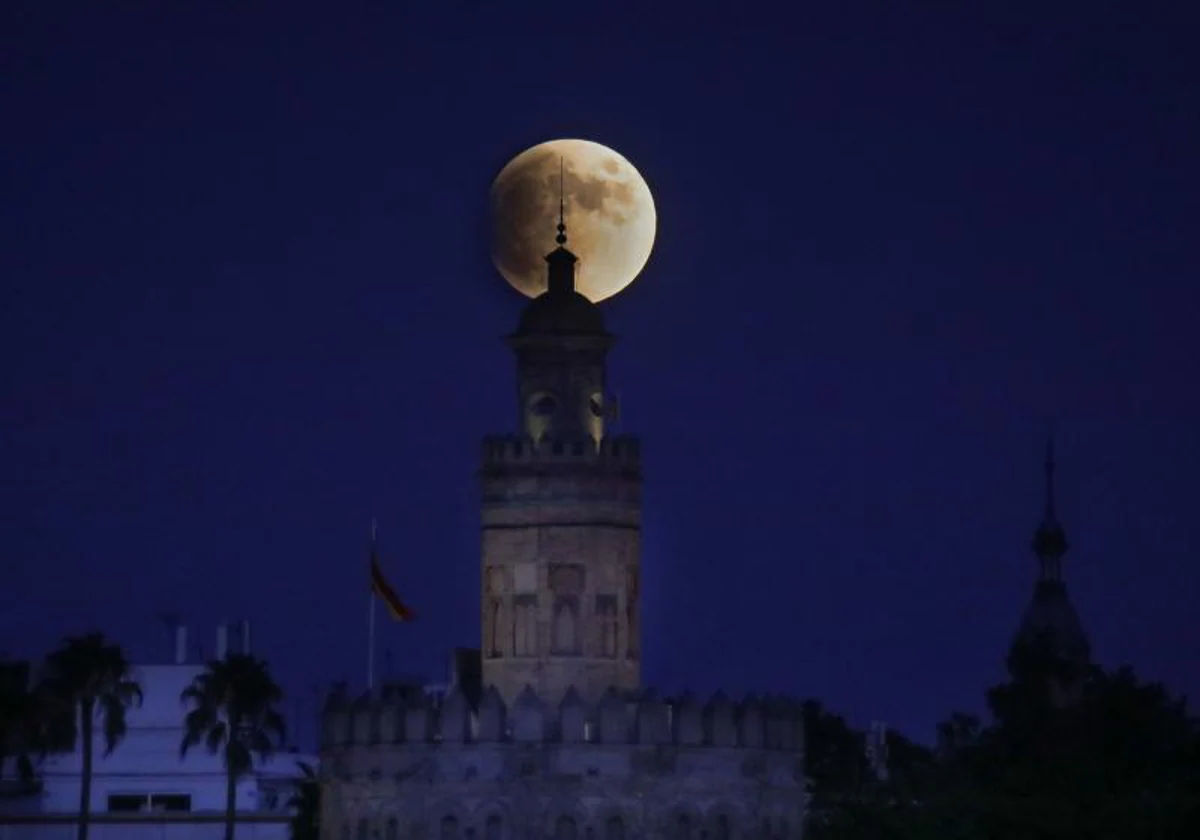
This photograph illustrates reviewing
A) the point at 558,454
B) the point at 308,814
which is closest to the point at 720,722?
the point at 558,454

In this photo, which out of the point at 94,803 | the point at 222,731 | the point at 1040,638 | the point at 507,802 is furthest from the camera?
the point at 94,803

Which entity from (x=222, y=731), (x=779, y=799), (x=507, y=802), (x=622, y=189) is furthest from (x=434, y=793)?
(x=222, y=731)

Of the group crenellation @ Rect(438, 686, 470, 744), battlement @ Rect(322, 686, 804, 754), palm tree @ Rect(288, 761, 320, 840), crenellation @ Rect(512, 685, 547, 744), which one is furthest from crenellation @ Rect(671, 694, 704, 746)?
palm tree @ Rect(288, 761, 320, 840)

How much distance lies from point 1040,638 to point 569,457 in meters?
82.0

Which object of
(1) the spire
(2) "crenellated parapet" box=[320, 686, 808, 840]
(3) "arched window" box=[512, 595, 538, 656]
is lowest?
(2) "crenellated parapet" box=[320, 686, 808, 840]

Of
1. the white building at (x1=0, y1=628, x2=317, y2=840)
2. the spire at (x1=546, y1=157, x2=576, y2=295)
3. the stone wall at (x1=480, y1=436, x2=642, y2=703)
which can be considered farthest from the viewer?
the white building at (x1=0, y1=628, x2=317, y2=840)

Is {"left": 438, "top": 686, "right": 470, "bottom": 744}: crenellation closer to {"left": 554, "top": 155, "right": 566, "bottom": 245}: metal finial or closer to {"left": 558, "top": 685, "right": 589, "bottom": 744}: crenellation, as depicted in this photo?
{"left": 558, "top": 685, "right": 589, "bottom": 744}: crenellation

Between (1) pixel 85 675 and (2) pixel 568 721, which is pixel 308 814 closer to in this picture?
(1) pixel 85 675

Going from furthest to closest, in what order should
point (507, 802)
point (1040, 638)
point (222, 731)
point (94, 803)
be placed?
point (94, 803) → point (1040, 638) → point (222, 731) → point (507, 802)

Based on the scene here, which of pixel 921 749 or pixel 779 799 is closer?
pixel 779 799

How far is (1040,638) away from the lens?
181m

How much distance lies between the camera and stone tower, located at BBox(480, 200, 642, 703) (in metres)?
101

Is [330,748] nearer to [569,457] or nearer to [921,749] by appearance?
[569,457]

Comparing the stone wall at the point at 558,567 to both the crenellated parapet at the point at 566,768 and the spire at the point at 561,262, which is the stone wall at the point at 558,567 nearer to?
the crenellated parapet at the point at 566,768
